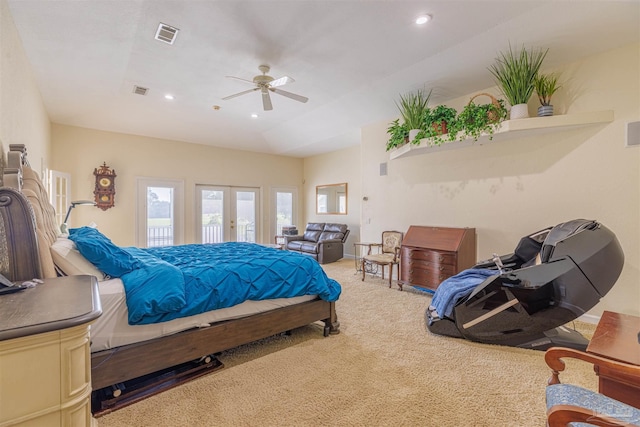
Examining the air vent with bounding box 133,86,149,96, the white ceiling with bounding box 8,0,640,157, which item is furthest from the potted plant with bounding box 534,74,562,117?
the air vent with bounding box 133,86,149,96

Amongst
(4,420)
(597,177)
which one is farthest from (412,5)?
(4,420)

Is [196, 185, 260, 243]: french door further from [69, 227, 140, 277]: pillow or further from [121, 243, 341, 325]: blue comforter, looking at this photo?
[69, 227, 140, 277]: pillow

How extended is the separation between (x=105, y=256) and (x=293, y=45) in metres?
2.92

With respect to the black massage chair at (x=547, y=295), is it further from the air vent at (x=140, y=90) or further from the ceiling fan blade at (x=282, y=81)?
the air vent at (x=140, y=90)

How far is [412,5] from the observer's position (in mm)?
2715

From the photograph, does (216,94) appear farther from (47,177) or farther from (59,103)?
(47,177)

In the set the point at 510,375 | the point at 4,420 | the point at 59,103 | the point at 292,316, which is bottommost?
the point at 510,375

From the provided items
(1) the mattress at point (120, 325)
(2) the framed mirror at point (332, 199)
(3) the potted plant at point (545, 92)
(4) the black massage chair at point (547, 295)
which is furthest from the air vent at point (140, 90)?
(3) the potted plant at point (545, 92)

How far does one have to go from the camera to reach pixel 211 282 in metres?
2.32

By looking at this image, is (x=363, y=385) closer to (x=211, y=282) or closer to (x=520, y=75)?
(x=211, y=282)

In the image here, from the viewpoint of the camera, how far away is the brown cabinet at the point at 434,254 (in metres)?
4.05

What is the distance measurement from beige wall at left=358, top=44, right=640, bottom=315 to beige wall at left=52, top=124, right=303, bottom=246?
4.45m

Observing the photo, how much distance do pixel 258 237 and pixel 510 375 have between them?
6.72 m

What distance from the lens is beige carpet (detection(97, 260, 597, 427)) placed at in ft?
5.94
